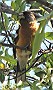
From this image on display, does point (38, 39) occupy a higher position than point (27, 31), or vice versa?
point (38, 39)

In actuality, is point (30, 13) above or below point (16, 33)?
above

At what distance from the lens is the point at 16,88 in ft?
4.79

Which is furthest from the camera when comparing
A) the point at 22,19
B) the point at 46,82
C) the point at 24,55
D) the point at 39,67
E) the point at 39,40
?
the point at 24,55

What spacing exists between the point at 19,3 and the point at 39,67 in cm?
48

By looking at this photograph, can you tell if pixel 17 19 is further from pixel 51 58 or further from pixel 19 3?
pixel 51 58

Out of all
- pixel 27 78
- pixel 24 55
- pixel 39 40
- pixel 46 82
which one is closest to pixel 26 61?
pixel 24 55

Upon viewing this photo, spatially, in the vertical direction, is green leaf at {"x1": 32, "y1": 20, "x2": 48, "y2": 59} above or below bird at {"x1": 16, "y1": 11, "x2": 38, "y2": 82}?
above

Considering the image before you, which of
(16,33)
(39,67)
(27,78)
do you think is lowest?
(27,78)

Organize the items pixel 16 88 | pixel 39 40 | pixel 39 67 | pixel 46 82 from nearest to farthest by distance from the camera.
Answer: pixel 39 40 < pixel 16 88 < pixel 46 82 < pixel 39 67

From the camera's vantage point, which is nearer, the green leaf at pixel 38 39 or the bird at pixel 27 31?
the green leaf at pixel 38 39

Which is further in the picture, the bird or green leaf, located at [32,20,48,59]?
the bird

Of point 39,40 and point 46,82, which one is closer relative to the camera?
point 39,40

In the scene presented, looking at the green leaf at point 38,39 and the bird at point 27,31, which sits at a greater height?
the green leaf at point 38,39

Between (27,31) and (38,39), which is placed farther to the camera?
(27,31)
